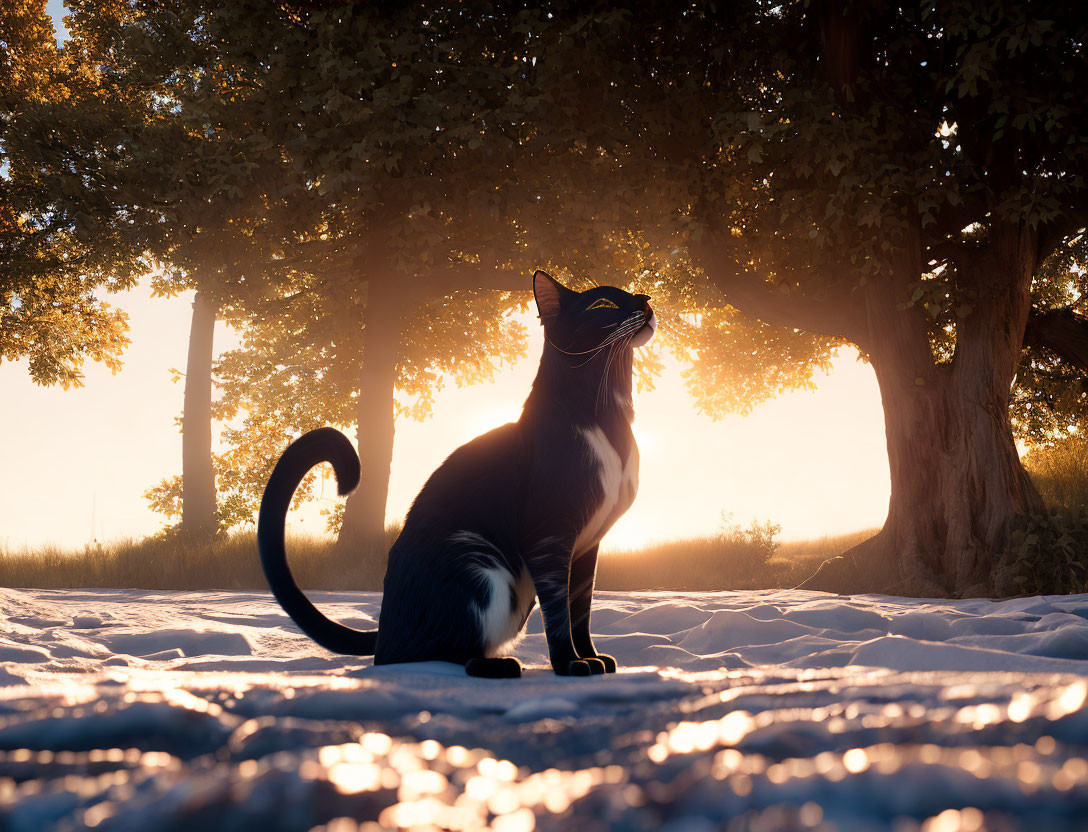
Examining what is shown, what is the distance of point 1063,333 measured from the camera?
36.2 feet

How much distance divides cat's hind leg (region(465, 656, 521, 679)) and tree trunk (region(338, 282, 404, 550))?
9.74m

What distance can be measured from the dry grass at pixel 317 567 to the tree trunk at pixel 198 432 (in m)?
3.75

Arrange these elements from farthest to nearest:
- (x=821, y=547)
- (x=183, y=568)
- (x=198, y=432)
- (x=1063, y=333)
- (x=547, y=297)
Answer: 1. (x=198, y=432)
2. (x=821, y=547)
3. (x=1063, y=333)
4. (x=183, y=568)
5. (x=547, y=297)

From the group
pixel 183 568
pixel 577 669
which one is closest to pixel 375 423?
pixel 183 568

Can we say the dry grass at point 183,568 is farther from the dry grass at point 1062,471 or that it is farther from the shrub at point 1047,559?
the dry grass at point 1062,471

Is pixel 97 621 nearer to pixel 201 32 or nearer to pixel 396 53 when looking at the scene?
pixel 396 53

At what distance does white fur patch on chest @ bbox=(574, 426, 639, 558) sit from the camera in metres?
2.81

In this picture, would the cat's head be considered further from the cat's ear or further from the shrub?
the shrub

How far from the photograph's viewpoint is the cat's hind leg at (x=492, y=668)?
2400 mm

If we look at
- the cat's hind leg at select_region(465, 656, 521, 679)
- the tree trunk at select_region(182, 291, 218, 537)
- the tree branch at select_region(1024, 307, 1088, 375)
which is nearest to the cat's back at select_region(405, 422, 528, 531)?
the cat's hind leg at select_region(465, 656, 521, 679)

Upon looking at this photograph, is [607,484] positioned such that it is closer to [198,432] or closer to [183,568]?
[183,568]

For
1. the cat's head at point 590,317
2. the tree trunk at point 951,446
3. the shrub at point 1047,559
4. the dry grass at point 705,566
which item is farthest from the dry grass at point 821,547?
the cat's head at point 590,317

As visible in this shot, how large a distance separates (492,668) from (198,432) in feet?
50.6

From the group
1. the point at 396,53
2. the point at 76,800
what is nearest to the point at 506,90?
the point at 396,53
